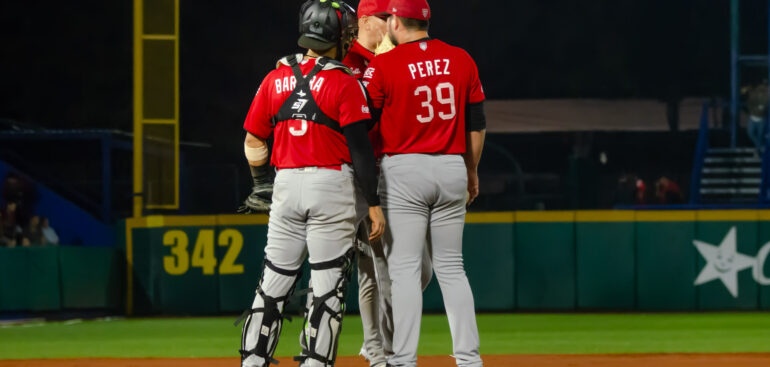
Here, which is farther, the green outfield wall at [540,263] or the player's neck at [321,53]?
the green outfield wall at [540,263]

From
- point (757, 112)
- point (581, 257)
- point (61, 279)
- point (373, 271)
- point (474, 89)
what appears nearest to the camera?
point (474, 89)

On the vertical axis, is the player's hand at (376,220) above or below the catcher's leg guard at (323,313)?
above

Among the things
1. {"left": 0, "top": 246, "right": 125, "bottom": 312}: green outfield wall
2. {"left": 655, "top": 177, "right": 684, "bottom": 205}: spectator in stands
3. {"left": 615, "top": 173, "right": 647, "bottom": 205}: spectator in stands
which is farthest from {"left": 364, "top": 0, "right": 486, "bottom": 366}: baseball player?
{"left": 615, "top": 173, "right": 647, "bottom": 205}: spectator in stands

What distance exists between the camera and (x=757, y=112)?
1489 centimetres

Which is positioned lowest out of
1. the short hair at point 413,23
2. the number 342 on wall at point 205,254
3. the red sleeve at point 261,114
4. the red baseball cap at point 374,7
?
the number 342 on wall at point 205,254

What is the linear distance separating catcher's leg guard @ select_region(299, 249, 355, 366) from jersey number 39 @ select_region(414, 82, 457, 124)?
0.73 metres

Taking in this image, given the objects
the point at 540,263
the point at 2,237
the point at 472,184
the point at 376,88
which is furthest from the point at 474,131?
the point at 2,237

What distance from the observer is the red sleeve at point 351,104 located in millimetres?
4363

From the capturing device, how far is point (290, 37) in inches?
718

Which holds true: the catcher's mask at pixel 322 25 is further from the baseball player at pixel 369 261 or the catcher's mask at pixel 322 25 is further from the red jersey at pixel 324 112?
the baseball player at pixel 369 261

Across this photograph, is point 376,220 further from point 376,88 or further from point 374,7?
point 374,7

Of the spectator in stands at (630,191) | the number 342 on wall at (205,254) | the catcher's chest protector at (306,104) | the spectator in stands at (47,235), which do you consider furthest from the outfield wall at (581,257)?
the catcher's chest protector at (306,104)

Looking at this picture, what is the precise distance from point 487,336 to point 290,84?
4480mm

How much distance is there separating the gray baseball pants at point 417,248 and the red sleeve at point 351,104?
13.3 inches
